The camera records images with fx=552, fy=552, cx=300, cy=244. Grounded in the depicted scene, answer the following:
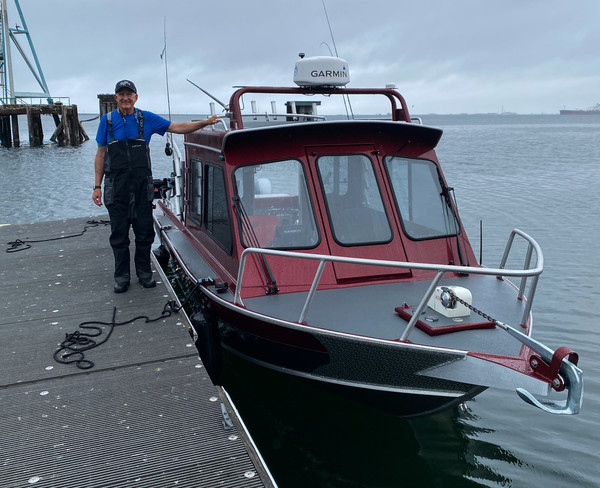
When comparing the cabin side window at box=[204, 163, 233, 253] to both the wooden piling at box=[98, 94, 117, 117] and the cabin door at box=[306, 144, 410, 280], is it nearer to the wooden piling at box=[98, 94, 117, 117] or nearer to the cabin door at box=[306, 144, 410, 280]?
the cabin door at box=[306, 144, 410, 280]

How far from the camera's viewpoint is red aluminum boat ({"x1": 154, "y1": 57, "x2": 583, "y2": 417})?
3779mm

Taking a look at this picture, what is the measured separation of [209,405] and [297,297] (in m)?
1.32

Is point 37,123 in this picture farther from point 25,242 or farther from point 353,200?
point 353,200

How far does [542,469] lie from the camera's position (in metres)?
4.70

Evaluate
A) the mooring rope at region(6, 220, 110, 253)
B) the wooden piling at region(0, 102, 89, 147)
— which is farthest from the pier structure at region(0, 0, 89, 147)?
the mooring rope at region(6, 220, 110, 253)

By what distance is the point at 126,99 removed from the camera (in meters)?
5.20

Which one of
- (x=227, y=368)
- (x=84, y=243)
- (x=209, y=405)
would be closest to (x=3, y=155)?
(x=84, y=243)

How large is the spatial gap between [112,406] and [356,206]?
109 inches

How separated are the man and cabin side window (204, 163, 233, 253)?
54 centimetres

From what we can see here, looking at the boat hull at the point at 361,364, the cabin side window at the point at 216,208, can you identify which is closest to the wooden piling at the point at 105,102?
the cabin side window at the point at 216,208

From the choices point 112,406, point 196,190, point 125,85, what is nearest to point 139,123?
point 125,85

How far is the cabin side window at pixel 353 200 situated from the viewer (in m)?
5.12

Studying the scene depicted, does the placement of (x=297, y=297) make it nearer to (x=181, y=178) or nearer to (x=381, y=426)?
(x=381, y=426)

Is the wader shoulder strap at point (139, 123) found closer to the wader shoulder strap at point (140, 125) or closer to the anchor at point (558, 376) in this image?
the wader shoulder strap at point (140, 125)
